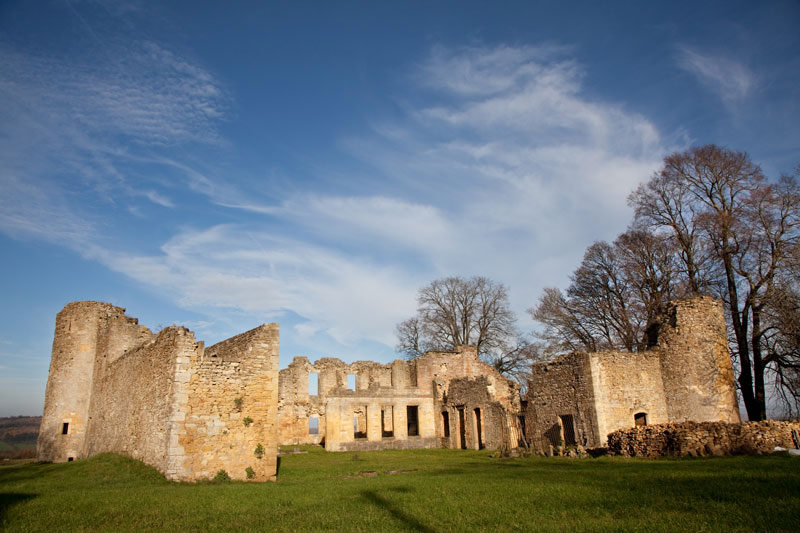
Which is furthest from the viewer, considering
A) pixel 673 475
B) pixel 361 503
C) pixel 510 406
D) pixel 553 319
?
pixel 553 319

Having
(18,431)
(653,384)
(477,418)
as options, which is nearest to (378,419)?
(477,418)

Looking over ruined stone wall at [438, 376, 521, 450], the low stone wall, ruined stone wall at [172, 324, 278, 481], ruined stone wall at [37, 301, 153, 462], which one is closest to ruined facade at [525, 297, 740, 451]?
the low stone wall

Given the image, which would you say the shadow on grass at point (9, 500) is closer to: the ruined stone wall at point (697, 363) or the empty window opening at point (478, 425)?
the ruined stone wall at point (697, 363)

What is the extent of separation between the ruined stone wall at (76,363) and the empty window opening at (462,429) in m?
16.7

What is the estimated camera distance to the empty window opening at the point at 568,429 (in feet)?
63.5

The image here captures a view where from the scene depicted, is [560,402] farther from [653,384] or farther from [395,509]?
[395,509]

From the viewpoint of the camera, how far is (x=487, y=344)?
127ft

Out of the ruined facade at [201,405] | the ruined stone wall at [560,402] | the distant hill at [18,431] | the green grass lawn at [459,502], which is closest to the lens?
the green grass lawn at [459,502]

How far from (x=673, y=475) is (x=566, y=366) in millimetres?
9447

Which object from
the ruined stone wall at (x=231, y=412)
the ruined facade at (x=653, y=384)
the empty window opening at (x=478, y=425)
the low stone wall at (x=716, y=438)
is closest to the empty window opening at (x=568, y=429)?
the ruined facade at (x=653, y=384)

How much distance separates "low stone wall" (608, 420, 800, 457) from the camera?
14.3 metres

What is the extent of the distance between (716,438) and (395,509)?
10.9 meters

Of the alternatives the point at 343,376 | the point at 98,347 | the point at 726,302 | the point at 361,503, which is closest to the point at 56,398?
the point at 98,347

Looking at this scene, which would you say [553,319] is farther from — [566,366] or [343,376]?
[343,376]
